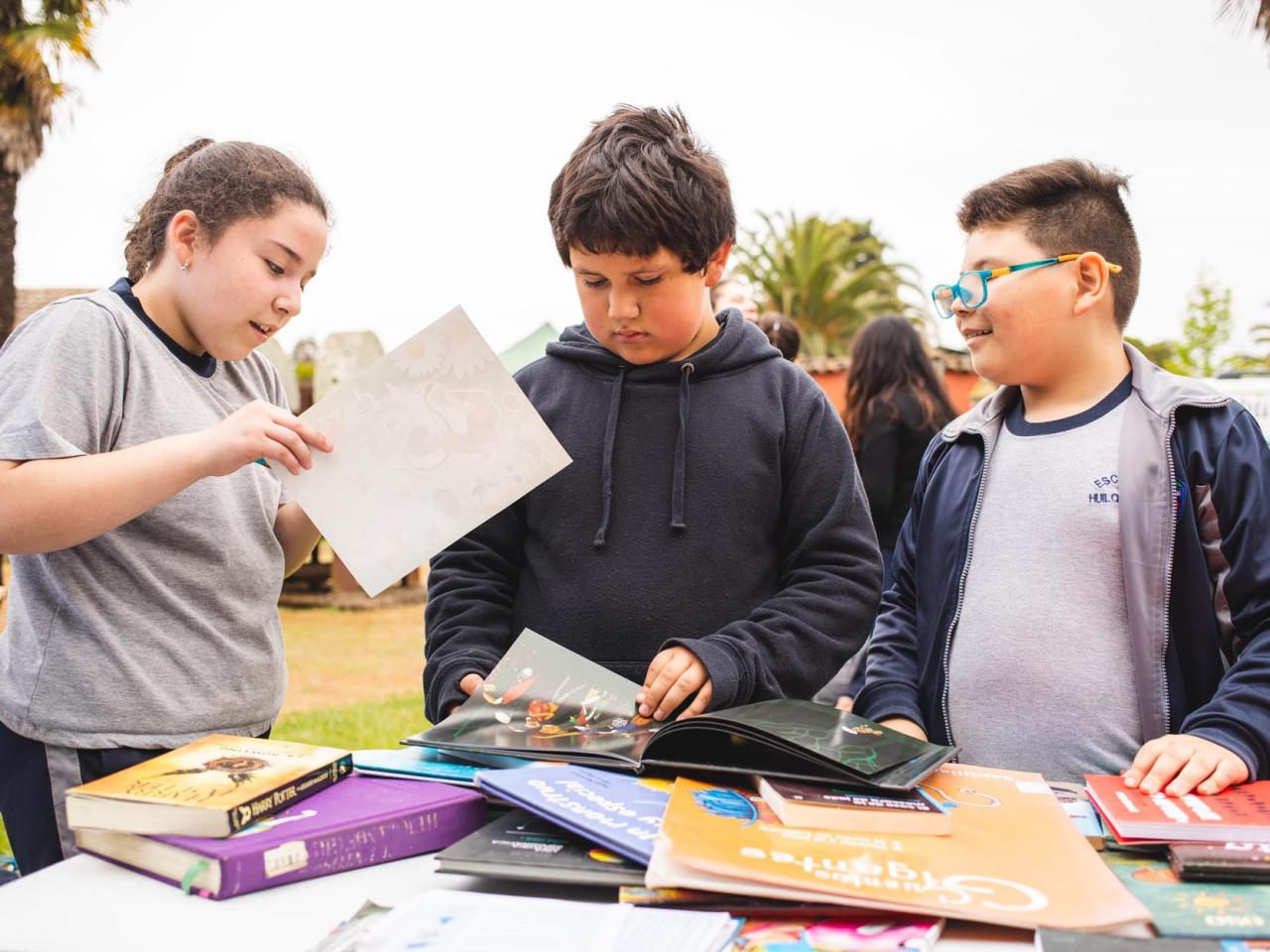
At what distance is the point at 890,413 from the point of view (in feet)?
14.2

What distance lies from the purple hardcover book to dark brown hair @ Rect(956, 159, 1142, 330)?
1425 millimetres

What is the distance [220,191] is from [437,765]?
0.97m

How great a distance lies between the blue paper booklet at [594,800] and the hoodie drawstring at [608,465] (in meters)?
0.47

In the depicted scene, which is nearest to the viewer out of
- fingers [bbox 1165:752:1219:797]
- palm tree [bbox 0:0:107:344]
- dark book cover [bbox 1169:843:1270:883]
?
dark book cover [bbox 1169:843:1270:883]

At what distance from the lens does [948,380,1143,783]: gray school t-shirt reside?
1692mm

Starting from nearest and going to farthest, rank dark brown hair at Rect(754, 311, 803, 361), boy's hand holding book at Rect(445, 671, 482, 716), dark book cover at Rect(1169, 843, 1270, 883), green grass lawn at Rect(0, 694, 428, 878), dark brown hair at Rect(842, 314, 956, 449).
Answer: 1. dark book cover at Rect(1169, 843, 1270, 883)
2. boy's hand holding book at Rect(445, 671, 482, 716)
3. dark brown hair at Rect(842, 314, 956, 449)
4. dark brown hair at Rect(754, 311, 803, 361)
5. green grass lawn at Rect(0, 694, 428, 878)

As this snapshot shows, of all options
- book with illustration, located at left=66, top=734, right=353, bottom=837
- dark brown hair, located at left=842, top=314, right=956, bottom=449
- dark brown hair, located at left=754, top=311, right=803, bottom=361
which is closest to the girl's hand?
book with illustration, located at left=66, top=734, right=353, bottom=837

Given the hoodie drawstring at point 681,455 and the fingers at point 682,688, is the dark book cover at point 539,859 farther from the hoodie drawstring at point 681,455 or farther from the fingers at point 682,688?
the hoodie drawstring at point 681,455

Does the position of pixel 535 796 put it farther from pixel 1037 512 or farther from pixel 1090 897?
pixel 1037 512

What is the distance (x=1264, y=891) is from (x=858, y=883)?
42 centimetres

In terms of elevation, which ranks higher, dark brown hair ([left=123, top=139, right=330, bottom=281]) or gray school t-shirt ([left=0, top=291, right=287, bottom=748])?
dark brown hair ([left=123, top=139, right=330, bottom=281])

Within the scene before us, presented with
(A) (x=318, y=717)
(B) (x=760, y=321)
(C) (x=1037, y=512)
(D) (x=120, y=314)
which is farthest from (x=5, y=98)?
(C) (x=1037, y=512)

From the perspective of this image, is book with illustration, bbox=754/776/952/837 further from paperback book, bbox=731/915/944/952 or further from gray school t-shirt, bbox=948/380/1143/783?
gray school t-shirt, bbox=948/380/1143/783

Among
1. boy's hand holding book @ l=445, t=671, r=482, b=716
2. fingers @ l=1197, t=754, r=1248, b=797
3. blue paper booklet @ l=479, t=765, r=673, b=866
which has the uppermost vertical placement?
boy's hand holding book @ l=445, t=671, r=482, b=716
